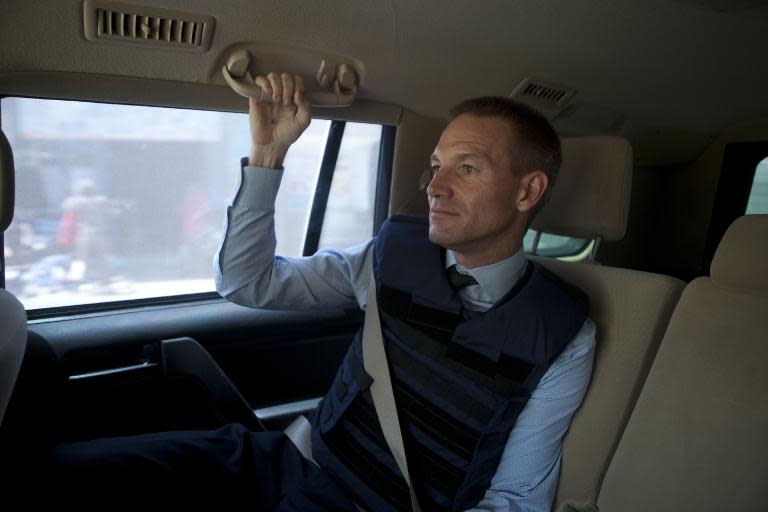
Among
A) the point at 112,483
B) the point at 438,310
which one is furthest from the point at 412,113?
the point at 112,483

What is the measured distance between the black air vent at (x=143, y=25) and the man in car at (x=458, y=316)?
26cm

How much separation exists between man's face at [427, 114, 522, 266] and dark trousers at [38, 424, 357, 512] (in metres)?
0.79

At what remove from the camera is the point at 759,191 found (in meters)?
3.43

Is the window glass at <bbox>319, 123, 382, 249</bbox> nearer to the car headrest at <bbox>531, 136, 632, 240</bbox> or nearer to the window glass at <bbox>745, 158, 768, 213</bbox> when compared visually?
the car headrest at <bbox>531, 136, 632, 240</bbox>

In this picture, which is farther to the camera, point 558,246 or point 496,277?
point 558,246

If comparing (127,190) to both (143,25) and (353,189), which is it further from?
(353,189)

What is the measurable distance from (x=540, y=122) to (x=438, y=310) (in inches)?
26.1

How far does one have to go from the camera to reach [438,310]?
5.47 ft

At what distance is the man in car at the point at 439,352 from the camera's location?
5.09ft

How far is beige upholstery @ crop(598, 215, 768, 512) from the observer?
136cm

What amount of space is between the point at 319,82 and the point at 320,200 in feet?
2.29

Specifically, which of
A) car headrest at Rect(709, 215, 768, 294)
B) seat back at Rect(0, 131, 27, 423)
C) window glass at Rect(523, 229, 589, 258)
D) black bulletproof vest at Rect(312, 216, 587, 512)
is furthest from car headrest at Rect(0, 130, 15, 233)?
window glass at Rect(523, 229, 589, 258)

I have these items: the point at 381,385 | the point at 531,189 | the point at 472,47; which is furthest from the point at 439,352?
the point at 472,47

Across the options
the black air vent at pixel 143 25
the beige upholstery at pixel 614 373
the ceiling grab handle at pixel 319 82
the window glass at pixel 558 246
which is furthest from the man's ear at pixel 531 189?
the window glass at pixel 558 246
